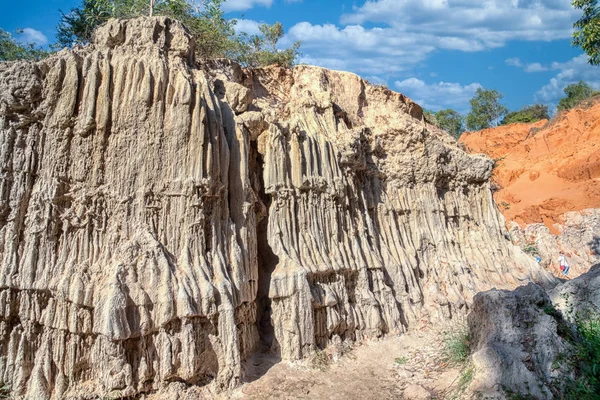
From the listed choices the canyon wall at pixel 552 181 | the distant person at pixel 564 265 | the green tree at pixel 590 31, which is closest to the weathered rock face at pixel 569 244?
the canyon wall at pixel 552 181

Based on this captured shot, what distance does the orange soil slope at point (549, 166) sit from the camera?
1136 inches

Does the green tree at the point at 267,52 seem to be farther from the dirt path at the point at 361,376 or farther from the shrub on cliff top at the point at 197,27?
the dirt path at the point at 361,376

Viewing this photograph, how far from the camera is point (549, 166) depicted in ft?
111

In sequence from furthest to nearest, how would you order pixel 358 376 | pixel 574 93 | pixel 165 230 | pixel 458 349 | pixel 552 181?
pixel 574 93, pixel 552 181, pixel 358 376, pixel 458 349, pixel 165 230

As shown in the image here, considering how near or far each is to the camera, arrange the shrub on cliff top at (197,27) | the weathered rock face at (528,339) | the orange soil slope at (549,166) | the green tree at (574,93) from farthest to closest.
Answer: the green tree at (574,93)
the orange soil slope at (549,166)
the shrub on cliff top at (197,27)
the weathered rock face at (528,339)

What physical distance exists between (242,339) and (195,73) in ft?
19.0

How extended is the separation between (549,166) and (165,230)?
32.1 metres

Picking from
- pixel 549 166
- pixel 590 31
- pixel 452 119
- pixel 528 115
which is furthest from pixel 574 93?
pixel 590 31

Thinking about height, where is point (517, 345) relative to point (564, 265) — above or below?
below

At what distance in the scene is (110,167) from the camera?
878cm

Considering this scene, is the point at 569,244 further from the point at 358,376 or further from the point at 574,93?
the point at 574,93

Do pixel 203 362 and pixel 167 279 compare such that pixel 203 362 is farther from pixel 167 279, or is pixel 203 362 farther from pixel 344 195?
pixel 344 195

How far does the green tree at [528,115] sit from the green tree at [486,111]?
3.32 ft

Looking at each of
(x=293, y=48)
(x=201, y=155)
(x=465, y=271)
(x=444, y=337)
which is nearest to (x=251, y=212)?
(x=201, y=155)
